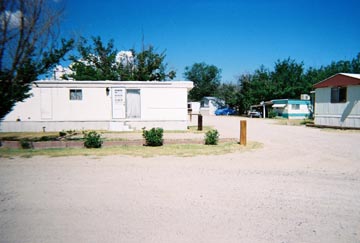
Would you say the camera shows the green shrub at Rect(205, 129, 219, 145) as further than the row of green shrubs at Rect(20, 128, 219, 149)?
Yes

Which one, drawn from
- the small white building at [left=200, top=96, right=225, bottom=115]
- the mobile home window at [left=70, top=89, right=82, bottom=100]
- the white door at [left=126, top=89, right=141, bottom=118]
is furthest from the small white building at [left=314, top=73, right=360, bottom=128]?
the small white building at [left=200, top=96, right=225, bottom=115]

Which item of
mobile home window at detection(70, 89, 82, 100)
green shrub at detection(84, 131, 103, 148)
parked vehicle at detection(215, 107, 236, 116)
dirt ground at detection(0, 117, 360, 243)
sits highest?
mobile home window at detection(70, 89, 82, 100)

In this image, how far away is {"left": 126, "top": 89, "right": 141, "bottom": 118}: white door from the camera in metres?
13.6

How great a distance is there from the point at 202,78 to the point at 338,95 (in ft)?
177

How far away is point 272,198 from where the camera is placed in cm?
377

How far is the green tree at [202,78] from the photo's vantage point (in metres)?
64.0

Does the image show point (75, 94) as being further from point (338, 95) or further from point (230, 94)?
point (230, 94)

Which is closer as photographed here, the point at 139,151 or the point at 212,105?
the point at 139,151

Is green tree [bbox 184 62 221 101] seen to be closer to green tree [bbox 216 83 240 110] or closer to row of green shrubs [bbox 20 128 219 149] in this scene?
green tree [bbox 216 83 240 110]

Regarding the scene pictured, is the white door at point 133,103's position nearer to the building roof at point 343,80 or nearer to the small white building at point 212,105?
the building roof at point 343,80

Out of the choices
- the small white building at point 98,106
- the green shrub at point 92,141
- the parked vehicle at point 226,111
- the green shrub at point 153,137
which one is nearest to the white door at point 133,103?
the small white building at point 98,106

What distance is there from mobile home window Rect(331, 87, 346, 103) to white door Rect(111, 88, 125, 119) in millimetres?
13339

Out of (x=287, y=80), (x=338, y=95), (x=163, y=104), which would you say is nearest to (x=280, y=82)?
(x=287, y=80)

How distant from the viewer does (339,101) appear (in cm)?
1499
